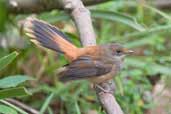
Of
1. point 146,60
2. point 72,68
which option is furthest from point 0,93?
point 146,60

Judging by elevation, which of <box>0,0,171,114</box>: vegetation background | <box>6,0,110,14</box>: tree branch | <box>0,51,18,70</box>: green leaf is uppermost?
<box>6,0,110,14</box>: tree branch

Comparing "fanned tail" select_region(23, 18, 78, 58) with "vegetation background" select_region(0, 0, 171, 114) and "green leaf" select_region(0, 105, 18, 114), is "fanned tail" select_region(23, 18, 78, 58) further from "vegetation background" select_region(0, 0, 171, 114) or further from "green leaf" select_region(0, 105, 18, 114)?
"green leaf" select_region(0, 105, 18, 114)

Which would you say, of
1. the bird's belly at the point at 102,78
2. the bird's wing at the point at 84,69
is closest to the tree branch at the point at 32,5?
the bird's wing at the point at 84,69

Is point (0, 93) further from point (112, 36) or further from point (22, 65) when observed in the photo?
point (112, 36)

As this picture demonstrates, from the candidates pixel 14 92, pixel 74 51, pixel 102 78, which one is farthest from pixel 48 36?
pixel 14 92

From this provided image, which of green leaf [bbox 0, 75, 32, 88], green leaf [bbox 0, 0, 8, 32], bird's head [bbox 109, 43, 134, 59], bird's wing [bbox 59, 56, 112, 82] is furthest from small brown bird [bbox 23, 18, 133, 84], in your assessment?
green leaf [bbox 0, 0, 8, 32]

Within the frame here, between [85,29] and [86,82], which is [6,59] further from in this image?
[86,82]
